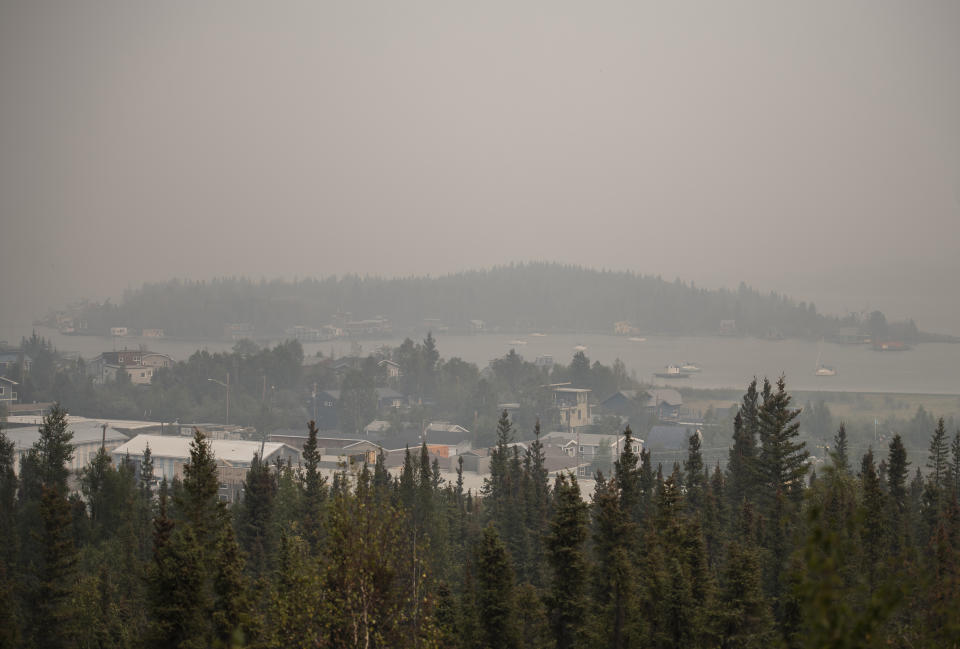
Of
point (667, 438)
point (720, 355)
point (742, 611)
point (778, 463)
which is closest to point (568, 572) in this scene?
point (742, 611)

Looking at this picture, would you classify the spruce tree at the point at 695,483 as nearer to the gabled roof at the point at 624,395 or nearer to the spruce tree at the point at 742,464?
the spruce tree at the point at 742,464

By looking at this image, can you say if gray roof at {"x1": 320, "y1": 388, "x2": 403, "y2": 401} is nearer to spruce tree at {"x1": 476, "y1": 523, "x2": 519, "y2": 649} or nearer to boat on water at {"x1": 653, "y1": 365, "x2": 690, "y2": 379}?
boat on water at {"x1": 653, "y1": 365, "x2": 690, "y2": 379}

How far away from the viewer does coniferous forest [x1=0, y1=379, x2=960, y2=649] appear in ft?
30.9

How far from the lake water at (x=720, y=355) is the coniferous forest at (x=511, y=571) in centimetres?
8720

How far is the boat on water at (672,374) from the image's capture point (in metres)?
115

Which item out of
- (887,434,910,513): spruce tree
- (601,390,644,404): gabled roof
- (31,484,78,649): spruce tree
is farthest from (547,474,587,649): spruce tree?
(601,390,644,404): gabled roof

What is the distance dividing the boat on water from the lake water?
1.22 m

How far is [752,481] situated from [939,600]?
A: 45.0 ft

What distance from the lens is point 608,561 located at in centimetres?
1396

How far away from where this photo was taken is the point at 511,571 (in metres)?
13.2

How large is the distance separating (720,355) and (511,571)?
12960 centimetres

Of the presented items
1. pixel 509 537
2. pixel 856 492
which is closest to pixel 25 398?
pixel 509 537

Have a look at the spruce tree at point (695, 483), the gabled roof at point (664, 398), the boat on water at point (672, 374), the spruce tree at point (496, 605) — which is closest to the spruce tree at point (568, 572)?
the spruce tree at point (496, 605)

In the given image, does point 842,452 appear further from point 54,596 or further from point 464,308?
point 464,308
